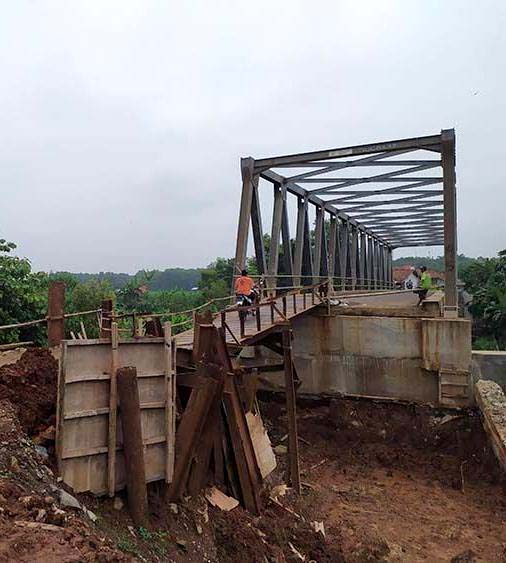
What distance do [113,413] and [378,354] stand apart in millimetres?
9486

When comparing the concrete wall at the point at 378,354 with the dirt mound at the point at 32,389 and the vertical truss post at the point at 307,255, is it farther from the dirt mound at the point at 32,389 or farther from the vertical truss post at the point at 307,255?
the dirt mound at the point at 32,389

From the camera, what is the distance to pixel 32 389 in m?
6.40

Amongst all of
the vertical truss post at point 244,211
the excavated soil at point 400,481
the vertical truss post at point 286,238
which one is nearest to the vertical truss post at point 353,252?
the vertical truss post at point 286,238

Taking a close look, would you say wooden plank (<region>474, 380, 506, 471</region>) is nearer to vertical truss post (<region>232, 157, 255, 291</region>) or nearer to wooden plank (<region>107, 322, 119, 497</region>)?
vertical truss post (<region>232, 157, 255, 291</region>)

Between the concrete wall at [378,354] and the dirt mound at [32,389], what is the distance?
8971mm

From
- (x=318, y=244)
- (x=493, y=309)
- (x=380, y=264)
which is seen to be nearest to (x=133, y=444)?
(x=318, y=244)

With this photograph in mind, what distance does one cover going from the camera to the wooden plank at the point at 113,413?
5.95 m

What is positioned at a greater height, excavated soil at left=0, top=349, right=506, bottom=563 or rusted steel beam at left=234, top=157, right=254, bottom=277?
rusted steel beam at left=234, top=157, right=254, bottom=277

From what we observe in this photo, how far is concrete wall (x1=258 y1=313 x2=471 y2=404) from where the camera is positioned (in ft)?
42.6

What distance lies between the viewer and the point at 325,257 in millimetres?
22562

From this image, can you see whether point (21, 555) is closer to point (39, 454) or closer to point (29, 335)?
point (39, 454)

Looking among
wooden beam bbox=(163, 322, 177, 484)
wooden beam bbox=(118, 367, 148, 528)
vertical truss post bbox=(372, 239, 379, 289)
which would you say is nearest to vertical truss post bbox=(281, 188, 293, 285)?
wooden beam bbox=(163, 322, 177, 484)

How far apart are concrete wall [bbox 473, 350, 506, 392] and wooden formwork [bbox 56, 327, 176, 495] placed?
31.4 ft

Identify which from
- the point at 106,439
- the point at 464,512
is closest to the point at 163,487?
the point at 106,439
